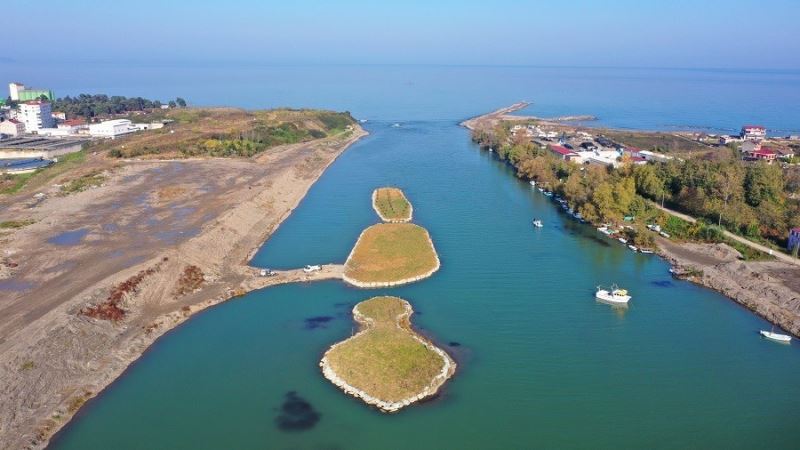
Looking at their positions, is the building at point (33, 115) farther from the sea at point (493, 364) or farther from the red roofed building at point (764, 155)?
the red roofed building at point (764, 155)

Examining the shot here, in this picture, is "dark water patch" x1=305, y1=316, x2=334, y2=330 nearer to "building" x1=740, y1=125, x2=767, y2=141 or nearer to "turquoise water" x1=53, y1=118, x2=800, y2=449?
"turquoise water" x1=53, y1=118, x2=800, y2=449

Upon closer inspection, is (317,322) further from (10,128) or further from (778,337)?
(10,128)

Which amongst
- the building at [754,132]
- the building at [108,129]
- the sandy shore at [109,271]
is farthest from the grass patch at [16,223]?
the building at [754,132]

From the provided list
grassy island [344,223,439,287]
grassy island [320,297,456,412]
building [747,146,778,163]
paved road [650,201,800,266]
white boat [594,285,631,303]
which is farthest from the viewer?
building [747,146,778,163]

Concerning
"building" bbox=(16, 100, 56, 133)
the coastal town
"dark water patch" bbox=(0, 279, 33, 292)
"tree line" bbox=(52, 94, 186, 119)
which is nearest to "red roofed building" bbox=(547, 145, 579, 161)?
"dark water patch" bbox=(0, 279, 33, 292)

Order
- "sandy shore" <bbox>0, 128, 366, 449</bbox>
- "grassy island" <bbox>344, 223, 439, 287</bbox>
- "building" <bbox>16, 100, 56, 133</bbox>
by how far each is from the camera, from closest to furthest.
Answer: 1. "sandy shore" <bbox>0, 128, 366, 449</bbox>
2. "grassy island" <bbox>344, 223, 439, 287</bbox>
3. "building" <bbox>16, 100, 56, 133</bbox>

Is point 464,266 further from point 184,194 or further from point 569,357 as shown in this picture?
point 184,194

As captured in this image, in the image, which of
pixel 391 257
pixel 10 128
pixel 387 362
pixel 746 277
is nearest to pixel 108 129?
pixel 10 128

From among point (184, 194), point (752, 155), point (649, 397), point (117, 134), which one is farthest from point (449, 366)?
point (117, 134)
